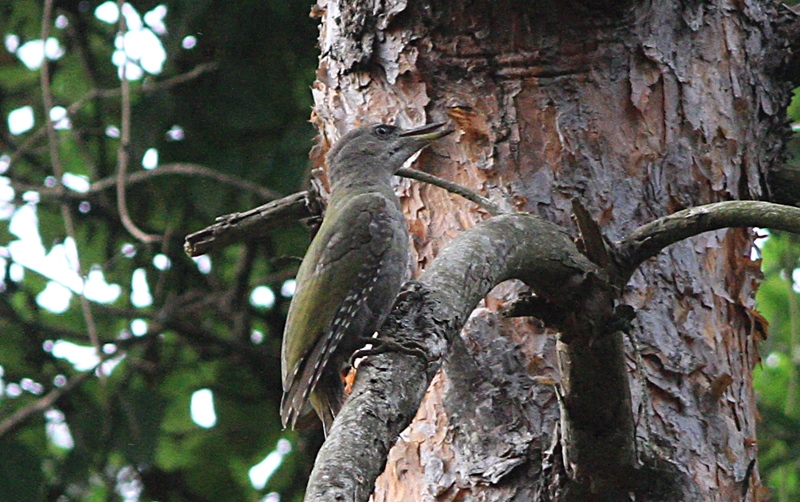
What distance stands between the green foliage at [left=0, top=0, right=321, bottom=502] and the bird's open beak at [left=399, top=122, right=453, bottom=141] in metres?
1.80

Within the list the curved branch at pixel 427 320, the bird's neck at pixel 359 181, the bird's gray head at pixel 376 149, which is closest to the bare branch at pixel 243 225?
the bird's gray head at pixel 376 149

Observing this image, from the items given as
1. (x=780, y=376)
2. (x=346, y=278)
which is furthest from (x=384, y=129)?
(x=780, y=376)

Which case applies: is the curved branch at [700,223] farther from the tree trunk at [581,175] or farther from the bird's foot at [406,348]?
the bird's foot at [406,348]

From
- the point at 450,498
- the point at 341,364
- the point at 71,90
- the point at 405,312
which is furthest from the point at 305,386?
the point at 71,90

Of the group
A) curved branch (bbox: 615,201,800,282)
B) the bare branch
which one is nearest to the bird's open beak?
the bare branch

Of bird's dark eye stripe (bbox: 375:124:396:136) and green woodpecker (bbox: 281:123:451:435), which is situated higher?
bird's dark eye stripe (bbox: 375:124:396:136)

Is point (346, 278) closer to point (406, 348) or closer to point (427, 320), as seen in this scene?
point (427, 320)

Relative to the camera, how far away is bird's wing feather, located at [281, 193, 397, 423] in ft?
10.2

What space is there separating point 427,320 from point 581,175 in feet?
3.20

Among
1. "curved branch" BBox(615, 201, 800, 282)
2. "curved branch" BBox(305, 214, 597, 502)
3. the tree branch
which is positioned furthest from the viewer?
"curved branch" BBox(615, 201, 800, 282)

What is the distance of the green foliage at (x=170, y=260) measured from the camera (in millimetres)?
4914

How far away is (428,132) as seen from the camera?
311 centimetres

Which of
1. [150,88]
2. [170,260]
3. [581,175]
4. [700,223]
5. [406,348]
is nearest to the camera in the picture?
[406,348]

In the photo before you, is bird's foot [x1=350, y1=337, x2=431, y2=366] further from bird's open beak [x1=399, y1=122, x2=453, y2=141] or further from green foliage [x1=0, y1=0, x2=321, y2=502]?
green foliage [x1=0, y1=0, x2=321, y2=502]
